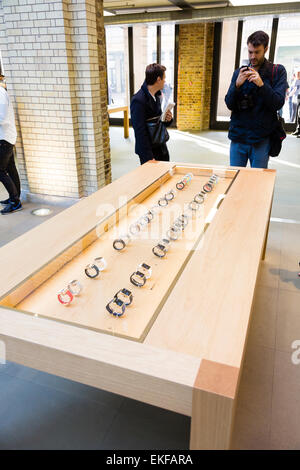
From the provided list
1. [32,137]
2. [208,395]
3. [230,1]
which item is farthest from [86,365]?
[230,1]

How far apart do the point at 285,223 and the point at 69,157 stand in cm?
245

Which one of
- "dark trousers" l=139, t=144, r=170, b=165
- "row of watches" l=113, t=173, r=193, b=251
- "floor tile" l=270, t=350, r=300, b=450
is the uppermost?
"dark trousers" l=139, t=144, r=170, b=165

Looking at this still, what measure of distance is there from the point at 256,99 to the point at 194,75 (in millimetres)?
6552

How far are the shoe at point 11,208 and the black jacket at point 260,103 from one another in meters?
2.63

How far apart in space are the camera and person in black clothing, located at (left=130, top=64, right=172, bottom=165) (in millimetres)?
655

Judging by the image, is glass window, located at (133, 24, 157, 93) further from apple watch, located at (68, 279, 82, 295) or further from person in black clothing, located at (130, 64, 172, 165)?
apple watch, located at (68, 279, 82, 295)

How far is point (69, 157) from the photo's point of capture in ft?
13.1

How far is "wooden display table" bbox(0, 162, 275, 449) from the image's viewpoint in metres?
0.93

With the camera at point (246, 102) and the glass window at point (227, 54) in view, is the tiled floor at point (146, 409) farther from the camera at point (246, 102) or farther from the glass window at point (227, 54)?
the glass window at point (227, 54)

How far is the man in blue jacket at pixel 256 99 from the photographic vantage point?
8.45ft

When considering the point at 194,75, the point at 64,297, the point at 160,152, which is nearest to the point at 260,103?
the point at 160,152

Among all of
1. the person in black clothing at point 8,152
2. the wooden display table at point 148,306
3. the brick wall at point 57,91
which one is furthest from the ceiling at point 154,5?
the wooden display table at point 148,306

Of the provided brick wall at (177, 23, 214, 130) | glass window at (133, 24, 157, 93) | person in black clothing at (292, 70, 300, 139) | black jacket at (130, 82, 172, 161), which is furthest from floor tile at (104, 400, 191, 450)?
glass window at (133, 24, 157, 93)
